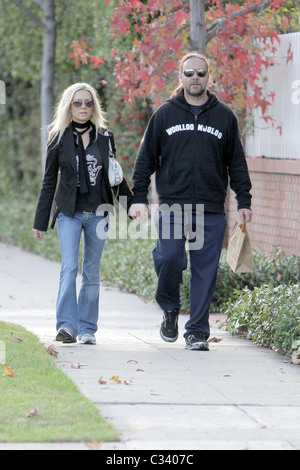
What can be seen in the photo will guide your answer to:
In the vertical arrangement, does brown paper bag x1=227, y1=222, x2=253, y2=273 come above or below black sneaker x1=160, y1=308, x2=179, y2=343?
above

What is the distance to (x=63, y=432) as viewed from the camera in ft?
15.0

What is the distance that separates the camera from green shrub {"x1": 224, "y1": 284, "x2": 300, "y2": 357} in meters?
6.83

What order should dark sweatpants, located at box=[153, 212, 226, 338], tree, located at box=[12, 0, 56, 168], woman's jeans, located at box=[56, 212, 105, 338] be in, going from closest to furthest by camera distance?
dark sweatpants, located at box=[153, 212, 226, 338]
woman's jeans, located at box=[56, 212, 105, 338]
tree, located at box=[12, 0, 56, 168]

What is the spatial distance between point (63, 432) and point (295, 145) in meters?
5.78

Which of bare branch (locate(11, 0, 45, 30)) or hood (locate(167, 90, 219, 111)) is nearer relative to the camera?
hood (locate(167, 90, 219, 111))

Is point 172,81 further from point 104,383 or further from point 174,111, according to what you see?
point 104,383

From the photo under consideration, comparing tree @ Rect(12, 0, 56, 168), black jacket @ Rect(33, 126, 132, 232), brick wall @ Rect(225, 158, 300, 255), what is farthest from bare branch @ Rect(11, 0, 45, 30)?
black jacket @ Rect(33, 126, 132, 232)

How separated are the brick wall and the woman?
120 inches

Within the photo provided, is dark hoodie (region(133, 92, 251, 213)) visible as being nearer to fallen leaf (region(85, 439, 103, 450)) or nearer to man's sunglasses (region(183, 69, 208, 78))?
man's sunglasses (region(183, 69, 208, 78))

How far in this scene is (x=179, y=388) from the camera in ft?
18.6

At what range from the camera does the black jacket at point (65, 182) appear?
22.5 ft

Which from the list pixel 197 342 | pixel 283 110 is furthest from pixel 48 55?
pixel 197 342

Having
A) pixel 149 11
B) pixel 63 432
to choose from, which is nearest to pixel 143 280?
pixel 149 11

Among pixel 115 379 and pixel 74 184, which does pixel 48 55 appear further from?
pixel 115 379
